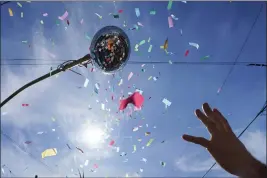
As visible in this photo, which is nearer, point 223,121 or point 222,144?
point 222,144

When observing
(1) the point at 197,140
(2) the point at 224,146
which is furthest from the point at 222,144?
(1) the point at 197,140

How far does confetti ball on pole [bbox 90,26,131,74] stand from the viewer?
5426mm

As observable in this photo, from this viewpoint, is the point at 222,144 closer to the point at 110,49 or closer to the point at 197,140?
the point at 197,140

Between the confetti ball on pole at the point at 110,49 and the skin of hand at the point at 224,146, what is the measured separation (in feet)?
11.8

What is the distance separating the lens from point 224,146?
1.83 metres

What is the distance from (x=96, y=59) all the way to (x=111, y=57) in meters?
0.27

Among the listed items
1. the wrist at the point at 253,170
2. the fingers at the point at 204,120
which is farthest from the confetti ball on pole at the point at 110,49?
the wrist at the point at 253,170

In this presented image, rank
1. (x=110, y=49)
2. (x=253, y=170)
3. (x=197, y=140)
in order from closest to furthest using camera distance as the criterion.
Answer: (x=253, y=170), (x=197, y=140), (x=110, y=49)

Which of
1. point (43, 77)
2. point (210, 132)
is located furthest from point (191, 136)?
point (43, 77)

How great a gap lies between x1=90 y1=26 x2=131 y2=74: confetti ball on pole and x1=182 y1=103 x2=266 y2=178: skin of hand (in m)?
3.61

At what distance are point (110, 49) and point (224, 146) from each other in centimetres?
392

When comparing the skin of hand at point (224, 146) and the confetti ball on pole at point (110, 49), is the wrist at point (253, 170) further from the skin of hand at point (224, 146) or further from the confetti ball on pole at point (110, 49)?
the confetti ball on pole at point (110, 49)

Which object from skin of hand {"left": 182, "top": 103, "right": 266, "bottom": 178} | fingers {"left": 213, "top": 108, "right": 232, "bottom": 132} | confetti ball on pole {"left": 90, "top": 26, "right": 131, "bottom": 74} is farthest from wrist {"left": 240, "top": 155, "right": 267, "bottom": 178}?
confetti ball on pole {"left": 90, "top": 26, "right": 131, "bottom": 74}

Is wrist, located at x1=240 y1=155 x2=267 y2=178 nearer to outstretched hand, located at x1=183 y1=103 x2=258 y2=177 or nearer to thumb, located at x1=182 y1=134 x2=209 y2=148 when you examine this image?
outstretched hand, located at x1=183 y1=103 x2=258 y2=177
